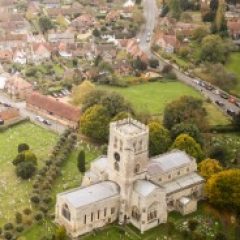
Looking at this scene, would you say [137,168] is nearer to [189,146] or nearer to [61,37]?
[189,146]

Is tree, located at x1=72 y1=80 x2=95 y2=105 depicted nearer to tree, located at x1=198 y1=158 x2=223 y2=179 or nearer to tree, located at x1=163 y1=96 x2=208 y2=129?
tree, located at x1=163 y1=96 x2=208 y2=129

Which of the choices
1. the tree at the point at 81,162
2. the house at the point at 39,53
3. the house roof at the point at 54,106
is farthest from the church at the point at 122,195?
the house at the point at 39,53

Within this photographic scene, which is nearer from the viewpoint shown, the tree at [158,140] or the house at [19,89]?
the tree at [158,140]

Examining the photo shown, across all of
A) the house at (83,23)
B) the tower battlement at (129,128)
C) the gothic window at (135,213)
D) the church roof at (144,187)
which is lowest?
the gothic window at (135,213)

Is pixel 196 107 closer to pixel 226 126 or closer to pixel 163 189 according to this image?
pixel 226 126

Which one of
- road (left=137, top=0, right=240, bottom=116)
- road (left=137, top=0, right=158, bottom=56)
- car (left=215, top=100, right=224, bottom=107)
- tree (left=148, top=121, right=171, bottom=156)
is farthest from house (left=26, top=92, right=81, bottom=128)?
road (left=137, top=0, right=158, bottom=56)

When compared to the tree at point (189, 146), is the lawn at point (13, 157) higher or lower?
lower

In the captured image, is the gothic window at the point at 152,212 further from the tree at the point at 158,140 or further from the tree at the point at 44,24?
the tree at the point at 44,24

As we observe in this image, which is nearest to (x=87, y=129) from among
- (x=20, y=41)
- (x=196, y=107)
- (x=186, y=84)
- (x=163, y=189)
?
(x=196, y=107)
